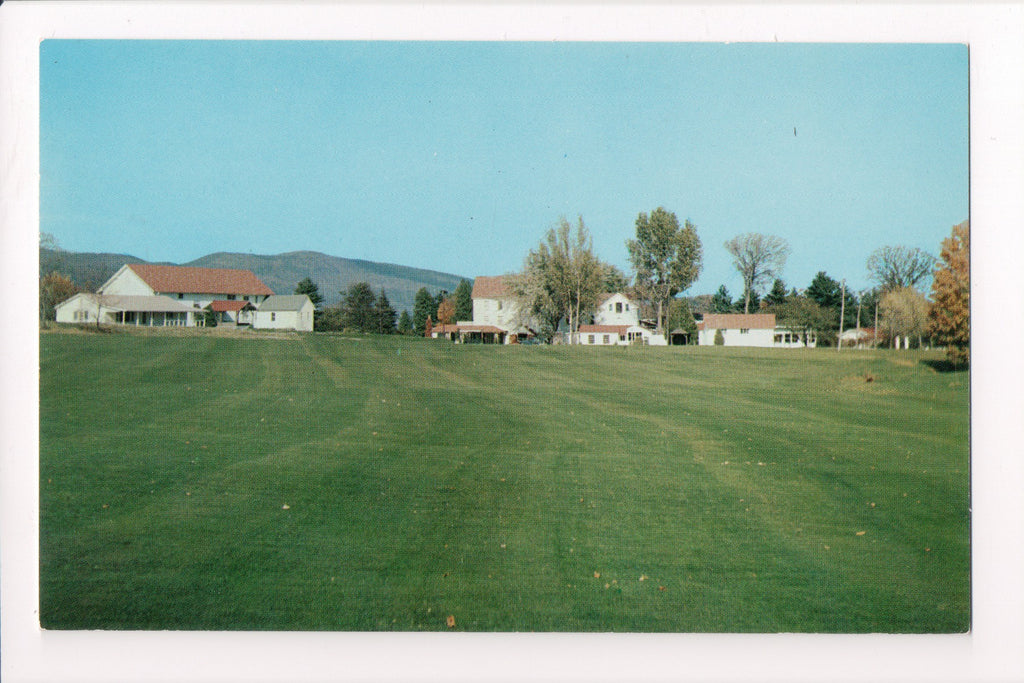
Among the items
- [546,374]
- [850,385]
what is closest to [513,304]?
[546,374]

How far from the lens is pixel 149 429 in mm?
4242

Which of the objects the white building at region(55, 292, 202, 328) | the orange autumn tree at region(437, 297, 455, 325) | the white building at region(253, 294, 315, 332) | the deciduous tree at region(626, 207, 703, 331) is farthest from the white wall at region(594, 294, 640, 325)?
the white building at region(55, 292, 202, 328)

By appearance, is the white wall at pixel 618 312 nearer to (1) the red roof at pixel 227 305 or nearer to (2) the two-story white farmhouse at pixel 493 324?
Answer: (2) the two-story white farmhouse at pixel 493 324

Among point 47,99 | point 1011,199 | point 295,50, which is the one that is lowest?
point 1011,199

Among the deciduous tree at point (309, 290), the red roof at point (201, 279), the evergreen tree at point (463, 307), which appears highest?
the red roof at point (201, 279)

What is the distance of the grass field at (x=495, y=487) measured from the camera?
347 centimetres

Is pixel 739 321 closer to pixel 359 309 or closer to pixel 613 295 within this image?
pixel 613 295

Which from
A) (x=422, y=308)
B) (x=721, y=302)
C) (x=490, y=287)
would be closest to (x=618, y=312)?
(x=721, y=302)

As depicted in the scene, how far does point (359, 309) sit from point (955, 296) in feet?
13.3

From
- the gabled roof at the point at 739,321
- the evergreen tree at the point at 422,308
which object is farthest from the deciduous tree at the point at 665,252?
the evergreen tree at the point at 422,308

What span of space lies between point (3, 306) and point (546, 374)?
3.58 m

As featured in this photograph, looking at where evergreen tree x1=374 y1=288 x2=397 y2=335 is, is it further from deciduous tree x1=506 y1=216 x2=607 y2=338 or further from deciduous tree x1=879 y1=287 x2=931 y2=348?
deciduous tree x1=879 y1=287 x2=931 y2=348

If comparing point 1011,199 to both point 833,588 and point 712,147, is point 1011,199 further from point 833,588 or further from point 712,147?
point 833,588

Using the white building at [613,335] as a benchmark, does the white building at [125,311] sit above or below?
above
